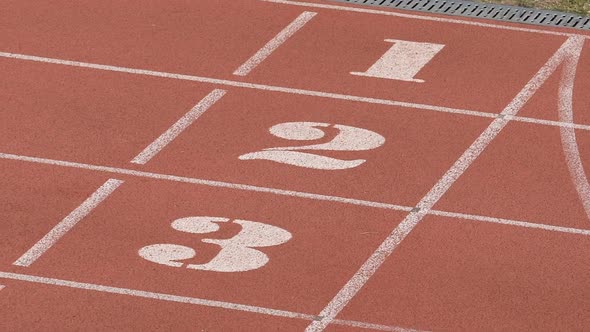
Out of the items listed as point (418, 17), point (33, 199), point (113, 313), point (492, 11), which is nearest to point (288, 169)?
point (33, 199)

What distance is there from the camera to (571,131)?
12.6m

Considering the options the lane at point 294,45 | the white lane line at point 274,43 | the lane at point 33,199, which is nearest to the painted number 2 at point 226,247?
the lane at point 33,199

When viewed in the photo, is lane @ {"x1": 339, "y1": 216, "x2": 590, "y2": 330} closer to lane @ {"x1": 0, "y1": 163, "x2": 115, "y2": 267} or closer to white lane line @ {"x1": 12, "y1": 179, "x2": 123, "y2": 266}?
white lane line @ {"x1": 12, "y1": 179, "x2": 123, "y2": 266}

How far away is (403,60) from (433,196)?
8.50ft

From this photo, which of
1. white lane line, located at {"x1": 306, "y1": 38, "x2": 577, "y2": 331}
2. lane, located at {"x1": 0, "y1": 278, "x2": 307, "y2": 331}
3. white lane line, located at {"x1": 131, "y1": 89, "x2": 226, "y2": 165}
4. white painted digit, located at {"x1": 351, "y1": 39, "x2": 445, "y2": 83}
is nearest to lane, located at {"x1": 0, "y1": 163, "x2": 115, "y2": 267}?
white lane line, located at {"x1": 131, "y1": 89, "x2": 226, "y2": 165}

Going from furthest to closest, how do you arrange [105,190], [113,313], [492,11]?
[492,11]
[105,190]
[113,313]

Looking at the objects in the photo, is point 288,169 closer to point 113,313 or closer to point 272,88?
point 272,88

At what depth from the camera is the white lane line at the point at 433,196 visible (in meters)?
10.1

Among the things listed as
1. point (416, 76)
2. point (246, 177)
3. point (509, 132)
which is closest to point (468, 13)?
point (416, 76)

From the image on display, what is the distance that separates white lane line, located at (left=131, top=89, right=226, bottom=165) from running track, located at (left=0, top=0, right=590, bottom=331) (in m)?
0.02

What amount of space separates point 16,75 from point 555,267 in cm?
505

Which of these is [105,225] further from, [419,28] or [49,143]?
[419,28]

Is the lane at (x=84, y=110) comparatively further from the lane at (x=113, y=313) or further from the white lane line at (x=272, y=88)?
the lane at (x=113, y=313)

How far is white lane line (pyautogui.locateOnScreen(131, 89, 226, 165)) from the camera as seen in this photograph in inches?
475
